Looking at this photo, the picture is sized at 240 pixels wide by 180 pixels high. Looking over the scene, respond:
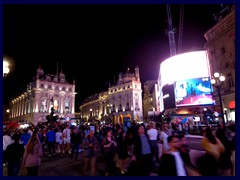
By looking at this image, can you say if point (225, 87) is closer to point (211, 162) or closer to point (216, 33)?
point (216, 33)

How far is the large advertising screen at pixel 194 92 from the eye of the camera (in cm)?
3027

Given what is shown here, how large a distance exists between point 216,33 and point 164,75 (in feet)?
40.7

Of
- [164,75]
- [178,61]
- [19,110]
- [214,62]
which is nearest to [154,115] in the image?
[164,75]

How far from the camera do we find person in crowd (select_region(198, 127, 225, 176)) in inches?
201

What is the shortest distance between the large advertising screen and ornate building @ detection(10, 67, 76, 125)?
4798cm

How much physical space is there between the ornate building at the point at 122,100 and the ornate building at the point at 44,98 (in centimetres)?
1719

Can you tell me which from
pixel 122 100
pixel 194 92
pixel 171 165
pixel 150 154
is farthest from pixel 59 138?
pixel 122 100

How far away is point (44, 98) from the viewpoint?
73.9 meters

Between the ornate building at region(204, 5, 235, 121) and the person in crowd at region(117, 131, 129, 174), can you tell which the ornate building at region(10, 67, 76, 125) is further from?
the person in crowd at region(117, 131, 129, 174)

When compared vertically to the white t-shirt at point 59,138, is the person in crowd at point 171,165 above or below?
above

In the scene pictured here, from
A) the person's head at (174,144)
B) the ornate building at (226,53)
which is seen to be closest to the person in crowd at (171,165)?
the person's head at (174,144)

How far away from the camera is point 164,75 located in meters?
39.6

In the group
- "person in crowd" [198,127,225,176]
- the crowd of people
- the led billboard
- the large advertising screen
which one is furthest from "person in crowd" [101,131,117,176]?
the led billboard

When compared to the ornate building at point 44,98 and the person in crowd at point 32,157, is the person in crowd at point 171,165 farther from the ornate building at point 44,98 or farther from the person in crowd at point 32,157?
the ornate building at point 44,98
